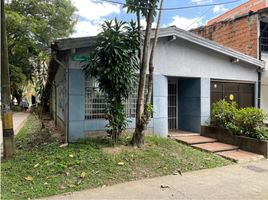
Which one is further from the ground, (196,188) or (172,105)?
(172,105)

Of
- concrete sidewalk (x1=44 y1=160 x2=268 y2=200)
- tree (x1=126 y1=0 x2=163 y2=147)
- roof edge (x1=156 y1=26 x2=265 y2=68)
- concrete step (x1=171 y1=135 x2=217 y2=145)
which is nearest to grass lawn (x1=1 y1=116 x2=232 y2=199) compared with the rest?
concrete sidewalk (x1=44 y1=160 x2=268 y2=200)

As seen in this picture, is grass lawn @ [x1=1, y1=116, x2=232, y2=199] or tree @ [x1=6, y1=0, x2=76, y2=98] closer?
grass lawn @ [x1=1, y1=116, x2=232, y2=199]

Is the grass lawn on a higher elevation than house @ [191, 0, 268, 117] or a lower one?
lower

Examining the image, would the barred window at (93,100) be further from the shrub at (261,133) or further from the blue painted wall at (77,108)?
the shrub at (261,133)

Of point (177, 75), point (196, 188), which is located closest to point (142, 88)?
point (177, 75)

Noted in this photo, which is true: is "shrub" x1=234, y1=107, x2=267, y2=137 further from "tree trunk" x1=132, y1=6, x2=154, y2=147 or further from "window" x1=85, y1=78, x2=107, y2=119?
"window" x1=85, y1=78, x2=107, y2=119

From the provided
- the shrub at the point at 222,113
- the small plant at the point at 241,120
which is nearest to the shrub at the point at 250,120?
the small plant at the point at 241,120

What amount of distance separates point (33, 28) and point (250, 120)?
63.9ft

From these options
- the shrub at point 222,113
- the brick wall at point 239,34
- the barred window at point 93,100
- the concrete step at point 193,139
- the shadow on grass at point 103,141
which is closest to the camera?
the shadow on grass at point 103,141

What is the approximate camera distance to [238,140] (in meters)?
8.50

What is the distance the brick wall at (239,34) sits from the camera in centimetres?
1156

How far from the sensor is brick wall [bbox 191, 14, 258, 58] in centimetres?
1156

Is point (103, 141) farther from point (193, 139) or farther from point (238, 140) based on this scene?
point (238, 140)

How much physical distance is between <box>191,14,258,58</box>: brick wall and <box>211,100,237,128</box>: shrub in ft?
11.9
